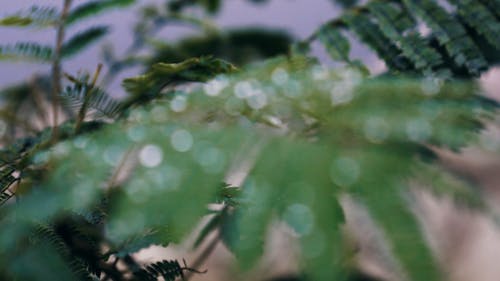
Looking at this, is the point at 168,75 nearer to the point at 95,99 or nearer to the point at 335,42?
the point at 95,99

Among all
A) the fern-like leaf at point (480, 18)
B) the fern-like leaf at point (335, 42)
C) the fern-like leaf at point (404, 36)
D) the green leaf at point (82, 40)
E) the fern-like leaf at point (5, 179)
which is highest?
the fern-like leaf at point (480, 18)

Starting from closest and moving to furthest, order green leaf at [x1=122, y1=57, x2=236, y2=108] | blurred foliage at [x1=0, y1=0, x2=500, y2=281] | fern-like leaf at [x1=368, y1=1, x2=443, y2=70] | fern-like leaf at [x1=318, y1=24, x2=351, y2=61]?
blurred foliage at [x1=0, y1=0, x2=500, y2=281] < green leaf at [x1=122, y1=57, x2=236, y2=108] < fern-like leaf at [x1=368, y1=1, x2=443, y2=70] < fern-like leaf at [x1=318, y1=24, x2=351, y2=61]

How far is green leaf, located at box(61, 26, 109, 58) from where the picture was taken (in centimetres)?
94

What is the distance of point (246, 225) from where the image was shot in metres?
0.34

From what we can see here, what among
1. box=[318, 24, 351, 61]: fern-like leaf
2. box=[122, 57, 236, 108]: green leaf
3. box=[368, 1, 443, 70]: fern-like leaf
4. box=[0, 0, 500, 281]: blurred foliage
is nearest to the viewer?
box=[0, 0, 500, 281]: blurred foliage

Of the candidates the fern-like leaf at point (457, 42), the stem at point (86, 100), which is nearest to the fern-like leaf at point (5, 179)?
the stem at point (86, 100)

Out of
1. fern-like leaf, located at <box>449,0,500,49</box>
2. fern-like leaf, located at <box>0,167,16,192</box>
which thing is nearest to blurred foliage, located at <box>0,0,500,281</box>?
fern-like leaf, located at <box>0,167,16,192</box>

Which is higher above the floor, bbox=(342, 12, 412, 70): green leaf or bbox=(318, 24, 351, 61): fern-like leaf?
bbox=(342, 12, 412, 70): green leaf

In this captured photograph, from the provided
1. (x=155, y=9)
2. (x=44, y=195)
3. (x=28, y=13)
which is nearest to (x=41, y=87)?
(x=155, y=9)

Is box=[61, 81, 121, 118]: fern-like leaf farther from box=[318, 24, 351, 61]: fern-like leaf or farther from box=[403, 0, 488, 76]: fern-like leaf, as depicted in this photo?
box=[403, 0, 488, 76]: fern-like leaf

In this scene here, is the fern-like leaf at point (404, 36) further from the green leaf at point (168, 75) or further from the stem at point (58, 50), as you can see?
the stem at point (58, 50)

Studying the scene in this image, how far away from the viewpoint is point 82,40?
96 cm

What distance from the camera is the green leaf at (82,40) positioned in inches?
36.9

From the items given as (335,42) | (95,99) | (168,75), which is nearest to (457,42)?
(335,42)
